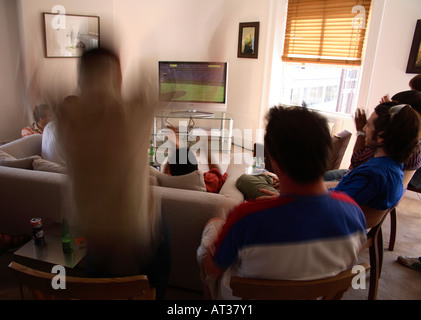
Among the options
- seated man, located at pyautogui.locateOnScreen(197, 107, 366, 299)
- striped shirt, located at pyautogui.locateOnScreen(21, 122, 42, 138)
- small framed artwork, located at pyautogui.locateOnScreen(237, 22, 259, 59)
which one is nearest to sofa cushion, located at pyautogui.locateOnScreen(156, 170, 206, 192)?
seated man, located at pyautogui.locateOnScreen(197, 107, 366, 299)

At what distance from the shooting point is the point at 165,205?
1.71 m

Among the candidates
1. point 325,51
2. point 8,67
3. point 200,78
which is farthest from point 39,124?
point 325,51

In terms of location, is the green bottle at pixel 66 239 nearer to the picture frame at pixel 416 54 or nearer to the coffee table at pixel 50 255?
the coffee table at pixel 50 255

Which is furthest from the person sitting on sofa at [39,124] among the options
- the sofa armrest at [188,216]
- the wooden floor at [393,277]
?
the sofa armrest at [188,216]

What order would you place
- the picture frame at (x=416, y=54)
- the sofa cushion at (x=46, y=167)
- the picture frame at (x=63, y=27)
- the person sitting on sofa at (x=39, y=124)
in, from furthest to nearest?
the picture frame at (x=63, y=27), the picture frame at (x=416, y=54), the person sitting on sofa at (x=39, y=124), the sofa cushion at (x=46, y=167)

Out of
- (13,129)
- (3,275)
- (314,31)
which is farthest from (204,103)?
(3,275)

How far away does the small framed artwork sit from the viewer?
14.2ft

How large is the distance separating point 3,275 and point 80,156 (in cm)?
153

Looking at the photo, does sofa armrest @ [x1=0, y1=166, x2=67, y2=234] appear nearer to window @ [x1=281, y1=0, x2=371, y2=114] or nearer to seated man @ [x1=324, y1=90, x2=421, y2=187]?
seated man @ [x1=324, y1=90, x2=421, y2=187]

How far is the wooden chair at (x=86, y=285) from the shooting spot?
87 cm

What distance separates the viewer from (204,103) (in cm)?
448

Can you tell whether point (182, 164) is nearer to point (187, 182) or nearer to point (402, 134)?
point (187, 182)

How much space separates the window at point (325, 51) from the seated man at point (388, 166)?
251 cm

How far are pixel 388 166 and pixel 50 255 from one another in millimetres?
1799
